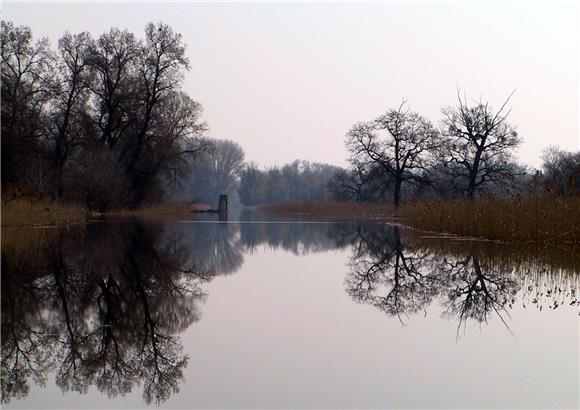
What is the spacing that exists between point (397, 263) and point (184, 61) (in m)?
33.7

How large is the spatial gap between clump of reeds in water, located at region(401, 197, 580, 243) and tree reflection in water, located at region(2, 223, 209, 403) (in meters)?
8.67

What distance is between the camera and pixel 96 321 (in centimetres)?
694

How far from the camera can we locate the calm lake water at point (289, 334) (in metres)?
4.66

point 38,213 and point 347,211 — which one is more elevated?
point 347,211

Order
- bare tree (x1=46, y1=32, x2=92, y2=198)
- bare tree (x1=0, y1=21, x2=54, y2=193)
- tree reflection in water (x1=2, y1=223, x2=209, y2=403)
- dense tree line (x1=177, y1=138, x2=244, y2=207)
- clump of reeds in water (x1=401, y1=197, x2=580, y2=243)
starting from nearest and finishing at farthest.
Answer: tree reflection in water (x1=2, y1=223, x2=209, y2=403) < clump of reeds in water (x1=401, y1=197, x2=580, y2=243) < bare tree (x1=0, y1=21, x2=54, y2=193) < bare tree (x1=46, y1=32, x2=92, y2=198) < dense tree line (x1=177, y1=138, x2=244, y2=207)

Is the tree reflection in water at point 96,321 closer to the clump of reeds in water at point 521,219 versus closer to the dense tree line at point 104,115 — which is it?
the clump of reeds in water at point 521,219

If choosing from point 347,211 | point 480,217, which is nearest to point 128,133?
point 347,211

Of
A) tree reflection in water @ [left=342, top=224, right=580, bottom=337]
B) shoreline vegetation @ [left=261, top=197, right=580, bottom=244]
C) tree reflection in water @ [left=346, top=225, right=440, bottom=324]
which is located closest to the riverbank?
tree reflection in water @ [left=346, top=225, right=440, bottom=324]

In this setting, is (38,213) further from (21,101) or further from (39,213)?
(21,101)

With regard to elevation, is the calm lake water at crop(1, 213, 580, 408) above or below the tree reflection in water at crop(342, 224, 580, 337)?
below

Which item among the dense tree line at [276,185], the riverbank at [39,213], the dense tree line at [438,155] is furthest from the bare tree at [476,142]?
the dense tree line at [276,185]

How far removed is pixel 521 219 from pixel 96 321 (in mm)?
12515

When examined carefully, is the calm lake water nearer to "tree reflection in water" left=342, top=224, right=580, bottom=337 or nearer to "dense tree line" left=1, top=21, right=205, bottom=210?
"tree reflection in water" left=342, top=224, right=580, bottom=337

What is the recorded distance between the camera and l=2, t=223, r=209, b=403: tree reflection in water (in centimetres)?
505
